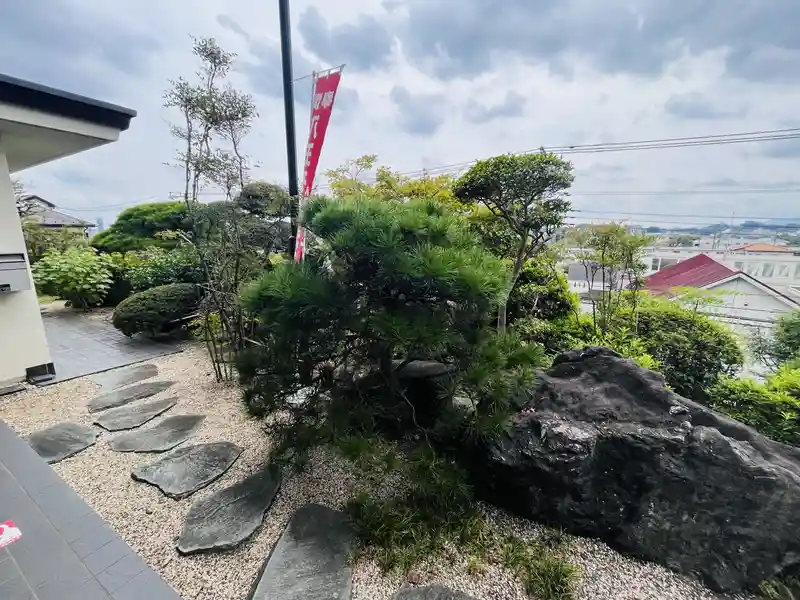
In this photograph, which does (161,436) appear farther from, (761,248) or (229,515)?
(761,248)

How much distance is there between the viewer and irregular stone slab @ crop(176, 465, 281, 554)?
68.5 inches

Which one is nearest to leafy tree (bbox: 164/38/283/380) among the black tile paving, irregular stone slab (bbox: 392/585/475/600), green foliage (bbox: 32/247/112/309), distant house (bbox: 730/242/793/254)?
the black tile paving

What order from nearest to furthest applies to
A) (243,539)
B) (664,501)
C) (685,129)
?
1. (664,501)
2. (243,539)
3. (685,129)

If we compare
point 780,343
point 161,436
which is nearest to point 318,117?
point 161,436

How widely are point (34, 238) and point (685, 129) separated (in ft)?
48.1

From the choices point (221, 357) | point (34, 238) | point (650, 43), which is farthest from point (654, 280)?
point (34, 238)

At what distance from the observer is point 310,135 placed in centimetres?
412

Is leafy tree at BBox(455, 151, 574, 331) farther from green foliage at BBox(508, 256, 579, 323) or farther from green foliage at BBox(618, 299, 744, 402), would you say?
green foliage at BBox(618, 299, 744, 402)

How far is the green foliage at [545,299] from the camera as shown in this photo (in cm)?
439

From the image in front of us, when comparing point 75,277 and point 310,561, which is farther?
point 75,277

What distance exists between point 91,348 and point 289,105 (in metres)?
4.53

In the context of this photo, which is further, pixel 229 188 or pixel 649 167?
pixel 649 167

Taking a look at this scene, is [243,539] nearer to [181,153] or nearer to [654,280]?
[181,153]

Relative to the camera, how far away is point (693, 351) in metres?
3.04
